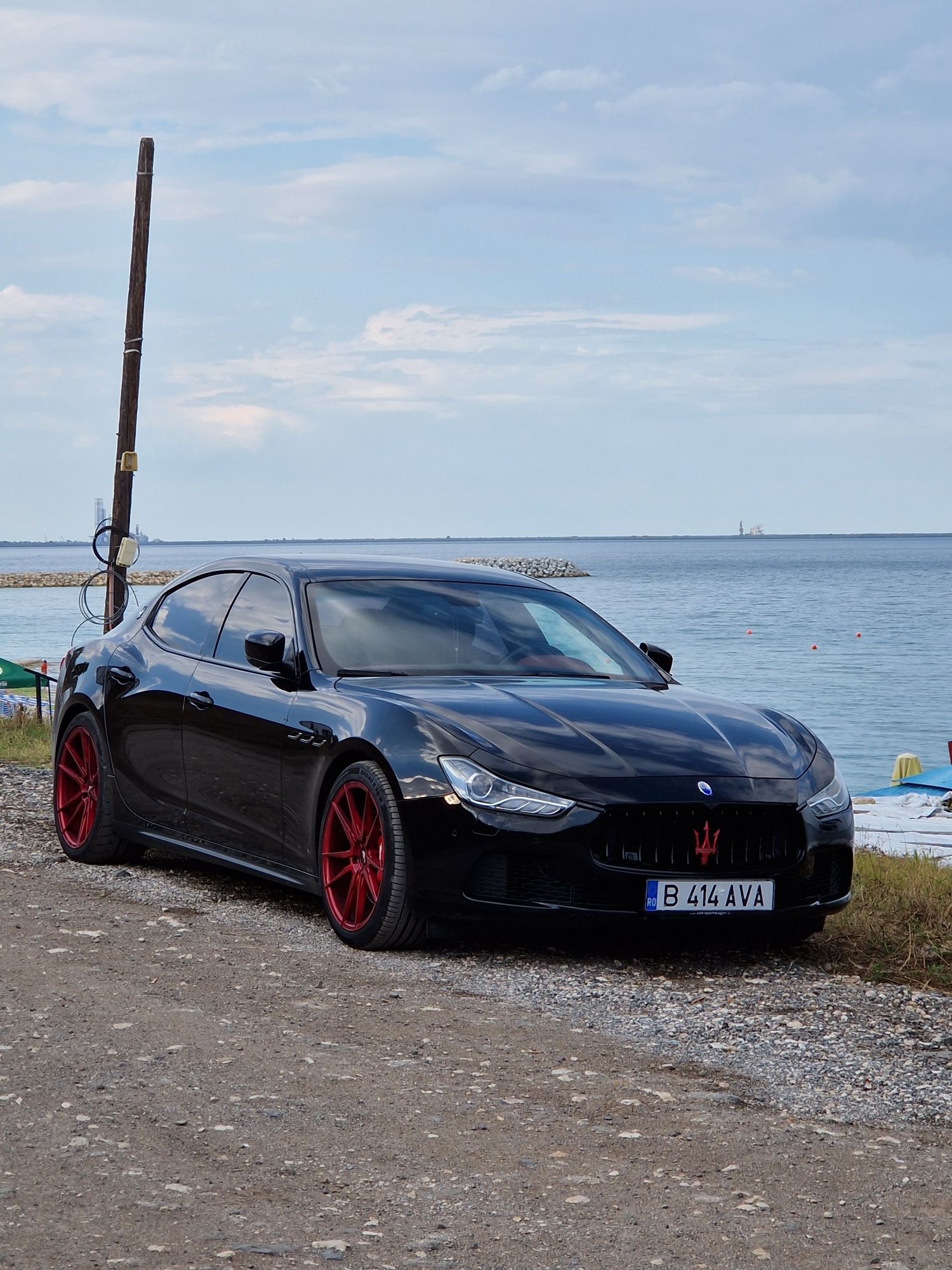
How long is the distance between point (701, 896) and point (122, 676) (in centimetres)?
345

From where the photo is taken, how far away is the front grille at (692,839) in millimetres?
6074

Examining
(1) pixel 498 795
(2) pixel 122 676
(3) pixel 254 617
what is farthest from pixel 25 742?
(1) pixel 498 795

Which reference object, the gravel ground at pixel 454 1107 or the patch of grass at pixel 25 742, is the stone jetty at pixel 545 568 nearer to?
the patch of grass at pixel 25 742

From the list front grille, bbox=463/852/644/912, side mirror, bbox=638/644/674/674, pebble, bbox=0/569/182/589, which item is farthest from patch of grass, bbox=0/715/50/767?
pebble, bbox=0/569/182/589

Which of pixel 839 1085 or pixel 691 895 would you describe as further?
pixel 691 895

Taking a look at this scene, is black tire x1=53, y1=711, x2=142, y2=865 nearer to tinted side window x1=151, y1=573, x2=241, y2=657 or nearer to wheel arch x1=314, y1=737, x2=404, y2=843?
tinted side window x1=151, y1=573, x2=241, y2=657

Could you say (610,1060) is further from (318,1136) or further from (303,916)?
(303,916)

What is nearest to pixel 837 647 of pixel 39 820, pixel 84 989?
pixel 39 820

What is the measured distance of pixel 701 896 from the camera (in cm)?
609

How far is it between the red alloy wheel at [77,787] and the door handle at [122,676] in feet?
1.16

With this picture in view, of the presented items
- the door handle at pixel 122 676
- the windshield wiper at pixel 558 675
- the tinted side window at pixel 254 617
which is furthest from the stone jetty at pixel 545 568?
the windshield wiper at pixel 558 675

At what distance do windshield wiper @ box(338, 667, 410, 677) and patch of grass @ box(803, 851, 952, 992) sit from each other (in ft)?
6.46

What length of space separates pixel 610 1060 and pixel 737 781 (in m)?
1.54

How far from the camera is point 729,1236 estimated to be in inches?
140
